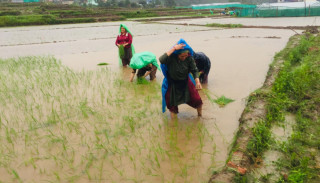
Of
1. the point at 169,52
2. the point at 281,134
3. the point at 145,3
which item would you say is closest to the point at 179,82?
the point at 169,52

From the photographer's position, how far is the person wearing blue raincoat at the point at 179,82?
11.8 ft

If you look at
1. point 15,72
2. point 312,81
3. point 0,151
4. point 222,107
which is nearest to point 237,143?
point 222,107

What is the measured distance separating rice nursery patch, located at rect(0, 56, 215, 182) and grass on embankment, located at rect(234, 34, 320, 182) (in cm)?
51

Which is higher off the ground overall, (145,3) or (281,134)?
(145,3)

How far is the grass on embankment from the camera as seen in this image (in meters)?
2.35

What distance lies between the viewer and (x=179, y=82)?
146 inches

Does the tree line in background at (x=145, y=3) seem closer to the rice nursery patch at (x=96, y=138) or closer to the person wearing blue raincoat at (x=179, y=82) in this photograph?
the rice nursery patch at (x=96, y=138)

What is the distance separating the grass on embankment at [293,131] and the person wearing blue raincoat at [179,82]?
938 mm

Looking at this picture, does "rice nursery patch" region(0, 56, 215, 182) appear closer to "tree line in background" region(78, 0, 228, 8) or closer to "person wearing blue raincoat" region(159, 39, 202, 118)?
"person wearing blue raincoat" region(159, 39, 202, 118)

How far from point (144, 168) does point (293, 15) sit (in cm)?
2725

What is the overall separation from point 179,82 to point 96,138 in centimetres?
129

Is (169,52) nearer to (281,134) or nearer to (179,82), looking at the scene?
(179,82)

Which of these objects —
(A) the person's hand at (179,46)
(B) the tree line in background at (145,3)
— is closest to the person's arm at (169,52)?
(A) the person's hand at (179,46)

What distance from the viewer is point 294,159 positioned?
2.50 m
